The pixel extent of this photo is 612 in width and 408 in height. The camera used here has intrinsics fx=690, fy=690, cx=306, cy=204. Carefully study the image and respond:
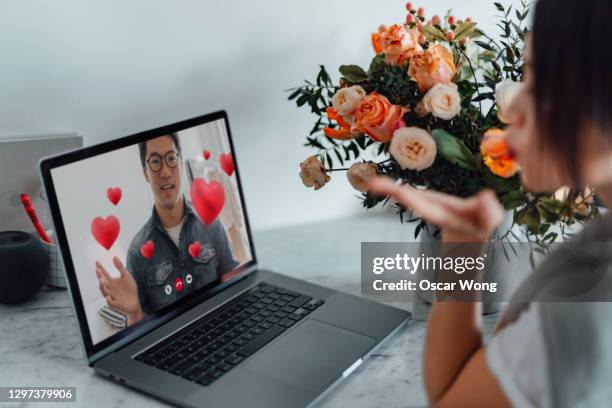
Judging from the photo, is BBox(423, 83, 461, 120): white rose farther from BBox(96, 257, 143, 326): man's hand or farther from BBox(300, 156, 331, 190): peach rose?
BBox(96, 257, 143, 326): man's hand

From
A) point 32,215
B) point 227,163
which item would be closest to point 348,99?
point 227,163

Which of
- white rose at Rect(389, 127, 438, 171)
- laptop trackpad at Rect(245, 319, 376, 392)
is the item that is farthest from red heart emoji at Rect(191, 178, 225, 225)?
white rose at Rect(389, 127, 438, 171)

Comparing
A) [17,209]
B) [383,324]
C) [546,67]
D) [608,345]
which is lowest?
[383,324]

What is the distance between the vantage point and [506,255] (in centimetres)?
97

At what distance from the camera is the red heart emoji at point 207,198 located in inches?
41.3

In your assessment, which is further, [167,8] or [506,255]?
[167,8]

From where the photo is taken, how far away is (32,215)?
1.07 m

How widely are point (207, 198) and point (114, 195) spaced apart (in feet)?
0.57

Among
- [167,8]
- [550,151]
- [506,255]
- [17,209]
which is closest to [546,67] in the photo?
[550,151]

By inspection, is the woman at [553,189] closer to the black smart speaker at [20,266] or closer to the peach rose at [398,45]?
the peach rose at [398,45]

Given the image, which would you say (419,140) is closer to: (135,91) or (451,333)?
(451,333)

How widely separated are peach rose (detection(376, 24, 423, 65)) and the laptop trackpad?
386 mm

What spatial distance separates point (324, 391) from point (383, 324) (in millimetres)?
191

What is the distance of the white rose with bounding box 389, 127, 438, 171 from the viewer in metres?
0.87
